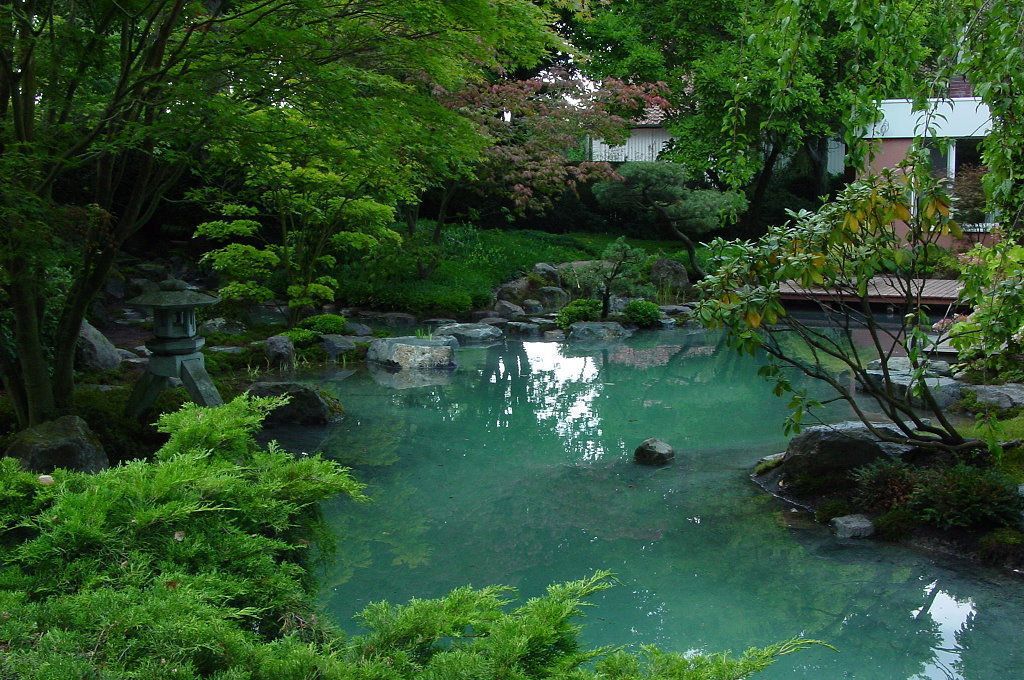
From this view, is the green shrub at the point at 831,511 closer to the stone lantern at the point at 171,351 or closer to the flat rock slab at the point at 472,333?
the stone lantern at the point at 171,351

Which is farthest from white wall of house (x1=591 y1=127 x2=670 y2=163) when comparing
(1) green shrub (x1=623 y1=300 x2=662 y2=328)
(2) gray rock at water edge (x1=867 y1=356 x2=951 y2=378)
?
(2) gray rock at water edge (x1=867 y1=356 x2=951 y2=378)

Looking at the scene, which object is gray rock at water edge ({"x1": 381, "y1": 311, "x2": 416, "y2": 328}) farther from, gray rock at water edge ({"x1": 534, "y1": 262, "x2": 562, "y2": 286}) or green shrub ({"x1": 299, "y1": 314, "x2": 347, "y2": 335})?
gray rock at water edge ({"x1": 534, "y1": 262, "x2": 562, "y2": 286})

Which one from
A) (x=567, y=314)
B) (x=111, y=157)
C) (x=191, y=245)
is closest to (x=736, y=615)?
(x=111, y=157)

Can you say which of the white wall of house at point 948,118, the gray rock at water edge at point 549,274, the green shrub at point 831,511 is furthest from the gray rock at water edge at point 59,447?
the white wall of house at point 948,118

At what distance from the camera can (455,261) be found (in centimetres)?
1809

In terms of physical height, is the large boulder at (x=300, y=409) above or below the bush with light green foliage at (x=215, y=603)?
below

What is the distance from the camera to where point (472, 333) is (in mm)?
14164

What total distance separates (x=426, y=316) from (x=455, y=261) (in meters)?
2.61

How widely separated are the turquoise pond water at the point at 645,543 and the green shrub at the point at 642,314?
5709 mm

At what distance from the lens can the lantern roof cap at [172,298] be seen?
22.5 ft

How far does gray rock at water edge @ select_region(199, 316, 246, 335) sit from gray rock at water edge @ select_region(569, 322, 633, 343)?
527 cm

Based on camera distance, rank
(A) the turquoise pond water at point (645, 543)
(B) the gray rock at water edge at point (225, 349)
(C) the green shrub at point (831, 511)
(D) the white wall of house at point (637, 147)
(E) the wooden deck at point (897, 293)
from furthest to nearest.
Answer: (D) the white wall of house at point (637, 147) < (E) the wooden deck at point (897, 293) < (B) the gray rock at water edge at point (225, 349) < (C) the green shrub at point (831, 511) < (A) the turquoise pond water at point (645, 543)

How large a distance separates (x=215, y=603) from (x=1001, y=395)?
25.3ft

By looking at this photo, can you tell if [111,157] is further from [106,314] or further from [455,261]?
[455,261]
